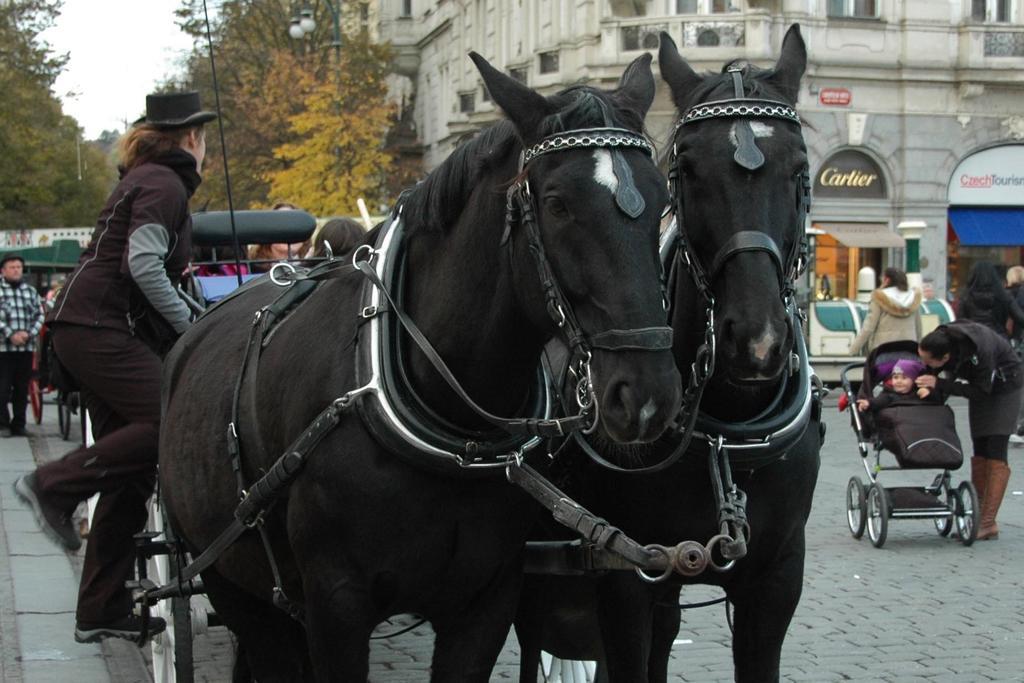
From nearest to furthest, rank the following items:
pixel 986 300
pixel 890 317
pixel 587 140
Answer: pixel 587 140, pixel 890 317, pixel 986 300

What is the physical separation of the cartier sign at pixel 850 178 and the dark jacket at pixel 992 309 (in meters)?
16.9

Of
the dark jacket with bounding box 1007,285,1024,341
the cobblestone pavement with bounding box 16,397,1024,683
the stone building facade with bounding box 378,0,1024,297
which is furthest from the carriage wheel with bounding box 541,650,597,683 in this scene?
the stone building facade with bounding box 378,0,1024,297

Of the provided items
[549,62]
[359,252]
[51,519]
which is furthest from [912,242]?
[359,252]

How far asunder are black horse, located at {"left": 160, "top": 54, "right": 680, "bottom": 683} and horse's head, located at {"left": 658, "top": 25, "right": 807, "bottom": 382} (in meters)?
0.28

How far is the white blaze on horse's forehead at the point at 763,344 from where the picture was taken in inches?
144

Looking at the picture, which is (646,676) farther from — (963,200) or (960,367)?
(963,200)

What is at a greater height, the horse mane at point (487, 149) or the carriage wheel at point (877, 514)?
the horse mane at point (487, 149)

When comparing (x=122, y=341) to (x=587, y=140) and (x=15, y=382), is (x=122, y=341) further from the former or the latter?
(x=15, y=382)

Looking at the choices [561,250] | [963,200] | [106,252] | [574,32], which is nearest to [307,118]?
[574,32]

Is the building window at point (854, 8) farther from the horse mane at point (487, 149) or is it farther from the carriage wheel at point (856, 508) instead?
the horse mane at point (487, 149)

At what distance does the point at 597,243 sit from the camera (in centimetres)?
334

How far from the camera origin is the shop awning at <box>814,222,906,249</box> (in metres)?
31.9

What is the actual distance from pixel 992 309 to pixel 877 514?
600 cm

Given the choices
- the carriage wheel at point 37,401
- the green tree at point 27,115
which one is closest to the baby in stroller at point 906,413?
the carriage wheel at point 37,401
